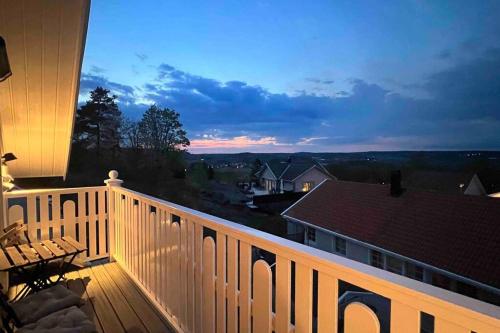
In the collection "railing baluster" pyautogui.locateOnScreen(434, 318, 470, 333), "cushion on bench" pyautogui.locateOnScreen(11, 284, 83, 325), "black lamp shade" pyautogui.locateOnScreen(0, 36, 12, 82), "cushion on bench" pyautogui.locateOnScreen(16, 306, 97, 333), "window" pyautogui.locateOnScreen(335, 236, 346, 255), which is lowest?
"window" pyautogui.locateOnScreen(335, 236, 346, 255)

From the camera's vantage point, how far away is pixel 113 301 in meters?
2.47

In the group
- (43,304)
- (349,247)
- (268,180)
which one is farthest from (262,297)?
(349,247)

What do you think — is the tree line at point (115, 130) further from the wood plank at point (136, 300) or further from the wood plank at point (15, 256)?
the wood plank at point (15, 256)

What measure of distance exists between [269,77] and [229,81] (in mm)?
2912

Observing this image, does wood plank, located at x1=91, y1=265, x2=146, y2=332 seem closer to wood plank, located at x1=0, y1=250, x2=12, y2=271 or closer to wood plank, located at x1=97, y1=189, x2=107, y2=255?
wood plank, located at x1=97, y1=189, x2=107, y2=255

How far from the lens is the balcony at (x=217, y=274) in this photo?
710mm

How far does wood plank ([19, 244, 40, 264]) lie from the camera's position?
82.9 inches

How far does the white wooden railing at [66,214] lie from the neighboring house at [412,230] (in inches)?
147

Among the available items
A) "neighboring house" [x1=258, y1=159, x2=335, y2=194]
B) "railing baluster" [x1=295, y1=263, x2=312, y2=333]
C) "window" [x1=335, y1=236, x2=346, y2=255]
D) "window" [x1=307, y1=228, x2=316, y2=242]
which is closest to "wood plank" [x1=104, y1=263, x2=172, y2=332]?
"railing baluster" [x1=295, y1=263, x2=312, y2=333]

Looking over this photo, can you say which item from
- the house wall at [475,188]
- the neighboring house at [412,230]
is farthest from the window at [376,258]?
the house wall at [475,188]

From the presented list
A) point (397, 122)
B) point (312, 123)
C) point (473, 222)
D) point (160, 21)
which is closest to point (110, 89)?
point (160, 21)

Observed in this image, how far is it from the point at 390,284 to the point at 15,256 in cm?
258

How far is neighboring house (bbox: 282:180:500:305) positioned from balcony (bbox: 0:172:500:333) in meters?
3.28

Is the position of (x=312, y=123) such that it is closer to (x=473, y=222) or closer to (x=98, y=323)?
(x=473, y=222)
